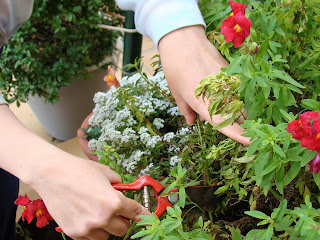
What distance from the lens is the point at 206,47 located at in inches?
33.5

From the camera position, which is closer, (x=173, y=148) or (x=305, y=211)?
(x=305, y=211)

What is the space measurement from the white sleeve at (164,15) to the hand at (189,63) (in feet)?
0.05

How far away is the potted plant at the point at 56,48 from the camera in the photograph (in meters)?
1.58

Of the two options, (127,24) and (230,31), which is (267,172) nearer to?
(230,31)

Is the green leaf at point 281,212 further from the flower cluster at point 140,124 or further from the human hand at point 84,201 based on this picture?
the flower cluster at point 140,124

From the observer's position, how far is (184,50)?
33.7 inches

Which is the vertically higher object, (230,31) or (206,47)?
(230,31)

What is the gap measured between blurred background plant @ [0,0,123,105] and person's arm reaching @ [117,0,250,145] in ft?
2.43

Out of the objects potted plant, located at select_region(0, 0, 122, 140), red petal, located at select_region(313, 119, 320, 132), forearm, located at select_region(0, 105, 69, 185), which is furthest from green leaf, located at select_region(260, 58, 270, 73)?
potted plant, located at select_region(0, 0, 122, 140)

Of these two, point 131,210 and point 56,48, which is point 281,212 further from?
point 56,48

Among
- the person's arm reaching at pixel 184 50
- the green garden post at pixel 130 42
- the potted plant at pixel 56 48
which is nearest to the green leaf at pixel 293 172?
the person's arm reaching at pixel 184 50

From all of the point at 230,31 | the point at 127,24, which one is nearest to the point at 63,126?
the point at 127,24

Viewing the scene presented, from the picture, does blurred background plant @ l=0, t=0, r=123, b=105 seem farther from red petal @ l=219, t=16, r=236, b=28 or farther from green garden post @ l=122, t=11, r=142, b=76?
red petal @ l=219, t=16, r=236, b=28

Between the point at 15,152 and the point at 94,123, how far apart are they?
0.50 metres
